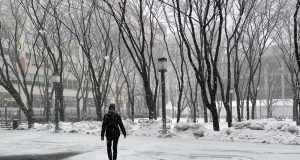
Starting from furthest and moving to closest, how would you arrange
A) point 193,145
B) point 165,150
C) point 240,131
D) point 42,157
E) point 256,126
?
1. point 240,131
2. point 256,126
3. point 193,145
4. point 165,150
5. point 42,157

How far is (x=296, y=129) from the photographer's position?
14891mm

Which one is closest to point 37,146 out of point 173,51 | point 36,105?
point 173,51

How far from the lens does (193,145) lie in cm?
1384

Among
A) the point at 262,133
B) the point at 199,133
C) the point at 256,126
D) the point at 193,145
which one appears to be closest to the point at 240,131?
the point at 256,126

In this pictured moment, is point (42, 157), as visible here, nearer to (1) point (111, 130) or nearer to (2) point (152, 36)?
(1) point (111, 130)

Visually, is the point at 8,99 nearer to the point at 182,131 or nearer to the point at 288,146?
the point at 182,131

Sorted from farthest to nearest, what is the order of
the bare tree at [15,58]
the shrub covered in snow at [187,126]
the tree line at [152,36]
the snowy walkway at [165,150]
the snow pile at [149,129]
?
the bare tree at [15,58]
the tree line at [152,36]
the snow pile at [149,129]
the shrub covered in snow at [187,126]
the snowy walkway at [165,150]

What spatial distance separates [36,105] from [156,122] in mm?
40794

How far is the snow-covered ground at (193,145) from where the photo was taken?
11312 millimetres

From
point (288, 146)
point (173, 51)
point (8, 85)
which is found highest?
point (173, 51)

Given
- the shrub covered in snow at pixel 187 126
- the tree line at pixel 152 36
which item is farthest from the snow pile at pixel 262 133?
the tree line at pixel 152 36

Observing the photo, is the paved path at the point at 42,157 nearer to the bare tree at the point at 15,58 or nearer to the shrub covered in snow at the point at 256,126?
the shrub covered in snow at the point at 256,126

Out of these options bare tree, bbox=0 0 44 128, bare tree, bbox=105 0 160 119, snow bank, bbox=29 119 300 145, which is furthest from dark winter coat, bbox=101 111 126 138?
bare tree, bbox=0 0 44 128

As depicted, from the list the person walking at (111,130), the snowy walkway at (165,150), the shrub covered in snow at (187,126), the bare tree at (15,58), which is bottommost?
the snowy walkway at (165,150)
